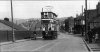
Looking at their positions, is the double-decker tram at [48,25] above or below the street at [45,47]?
above

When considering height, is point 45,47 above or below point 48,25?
below

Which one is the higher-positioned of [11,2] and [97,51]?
[11,2]

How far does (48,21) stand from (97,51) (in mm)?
27742

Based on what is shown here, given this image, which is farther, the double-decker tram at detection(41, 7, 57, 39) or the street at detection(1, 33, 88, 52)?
the double-decker tram at detection(41, 7, 57, 39)

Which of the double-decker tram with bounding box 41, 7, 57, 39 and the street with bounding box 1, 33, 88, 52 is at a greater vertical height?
the double-decker tram with bounding box 41, 7, 57, 39

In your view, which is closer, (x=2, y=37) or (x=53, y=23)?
(x=2, y=37)

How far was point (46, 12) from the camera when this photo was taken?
48.8m

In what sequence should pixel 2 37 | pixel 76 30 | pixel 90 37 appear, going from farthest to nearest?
pixel 76 30 < pixel 2 37 < pixel 90 37

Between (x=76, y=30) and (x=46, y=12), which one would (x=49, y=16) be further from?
(x=76, y=30)

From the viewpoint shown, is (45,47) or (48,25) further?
(48,25)

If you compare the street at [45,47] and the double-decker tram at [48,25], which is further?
the double-decker tram at [48,25]

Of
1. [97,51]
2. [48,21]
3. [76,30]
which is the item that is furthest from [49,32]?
[76,30]

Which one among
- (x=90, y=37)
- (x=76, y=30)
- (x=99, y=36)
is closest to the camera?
(x=90, y=37)

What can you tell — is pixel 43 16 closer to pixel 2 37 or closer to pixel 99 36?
pixel 2 37
